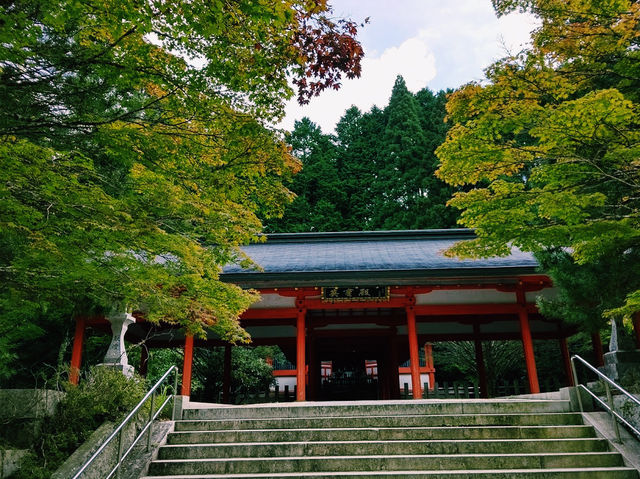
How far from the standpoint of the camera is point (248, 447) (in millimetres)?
5016

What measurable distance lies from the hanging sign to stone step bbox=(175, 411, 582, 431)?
426cm

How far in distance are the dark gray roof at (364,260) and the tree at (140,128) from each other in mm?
3087

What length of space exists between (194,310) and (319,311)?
5.88 m

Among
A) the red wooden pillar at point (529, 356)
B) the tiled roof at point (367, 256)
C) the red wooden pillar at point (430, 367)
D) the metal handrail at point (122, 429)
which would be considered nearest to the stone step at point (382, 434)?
the metal handrail at point (122, 429)

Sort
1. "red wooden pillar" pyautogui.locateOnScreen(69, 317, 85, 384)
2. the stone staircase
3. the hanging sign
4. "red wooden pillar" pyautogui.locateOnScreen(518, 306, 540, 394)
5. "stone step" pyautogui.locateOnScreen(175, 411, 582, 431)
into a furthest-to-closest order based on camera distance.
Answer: the hanging sign < "red wooden pillar" pyautogui.locateOnScreen(69, 317, 85, 384) < "red wooden pillar" pyautogui.locateOnScreen(518, 306, 540, 394) < "stone step" pyautogui.locateOnScreen(175, 411, 582, 431) < the stone staircase

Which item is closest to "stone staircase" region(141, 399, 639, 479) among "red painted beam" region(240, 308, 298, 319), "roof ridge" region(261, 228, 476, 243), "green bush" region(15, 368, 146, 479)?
"green bush" region(15, 368, 146, 479)

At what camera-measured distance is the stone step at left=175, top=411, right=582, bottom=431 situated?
17.9 ft

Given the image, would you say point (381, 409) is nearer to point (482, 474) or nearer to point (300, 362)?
point (482, 474)

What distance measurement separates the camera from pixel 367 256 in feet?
37.2

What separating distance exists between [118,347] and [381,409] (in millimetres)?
4345

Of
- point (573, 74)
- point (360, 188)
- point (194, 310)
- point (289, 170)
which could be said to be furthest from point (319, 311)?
point (360, 188)

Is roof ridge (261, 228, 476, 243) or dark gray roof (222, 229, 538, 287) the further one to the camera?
→ roof ridge (261, 228, 476, 243)

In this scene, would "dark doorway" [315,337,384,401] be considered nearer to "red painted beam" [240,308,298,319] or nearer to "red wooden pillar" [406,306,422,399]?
"red painted beam" [240,308,298,319]

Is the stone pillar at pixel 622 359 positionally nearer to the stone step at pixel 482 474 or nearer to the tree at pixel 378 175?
the stone step at pixel 482 474
